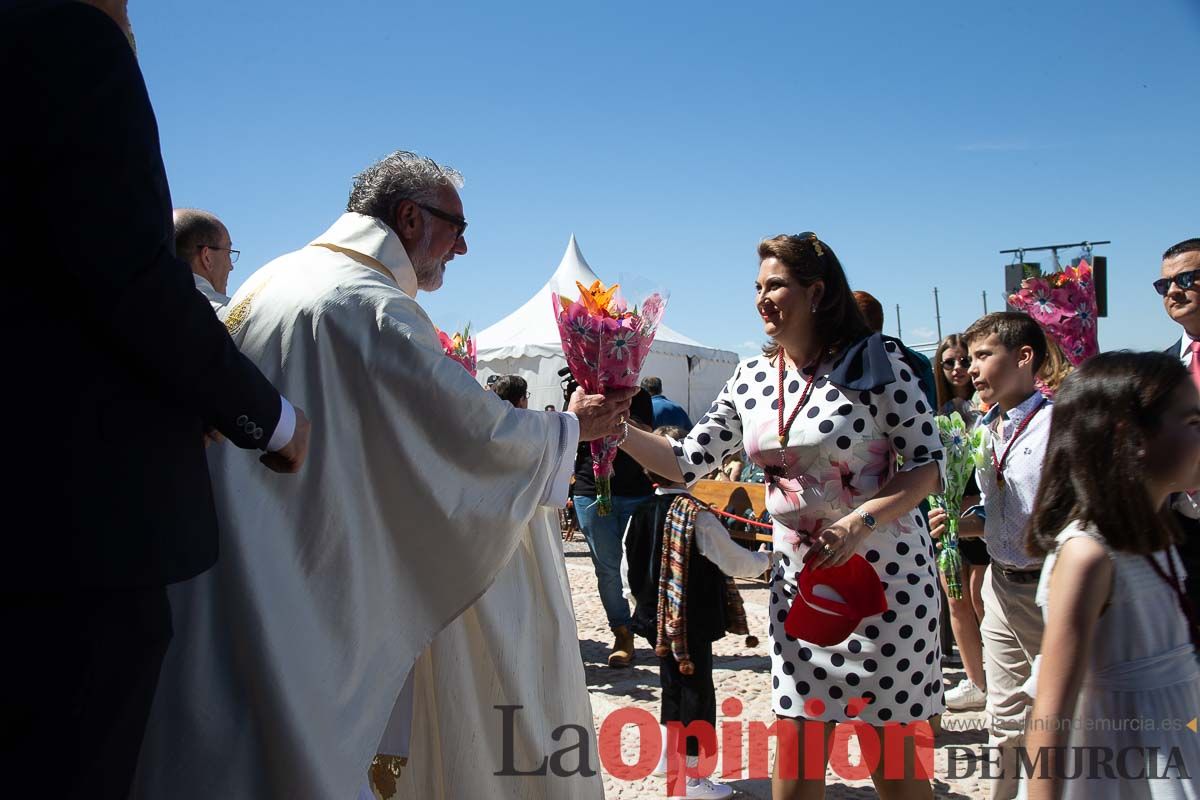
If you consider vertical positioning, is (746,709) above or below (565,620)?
below

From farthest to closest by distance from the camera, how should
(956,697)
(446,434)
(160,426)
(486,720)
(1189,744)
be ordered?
(956,697)
(486,720)
(446,434)
(1189,744)
(160,426)

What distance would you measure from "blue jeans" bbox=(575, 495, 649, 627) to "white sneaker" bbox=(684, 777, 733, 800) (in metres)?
2.59

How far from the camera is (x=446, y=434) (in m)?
2.78

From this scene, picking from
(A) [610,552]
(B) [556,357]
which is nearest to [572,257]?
(B) [556,357]

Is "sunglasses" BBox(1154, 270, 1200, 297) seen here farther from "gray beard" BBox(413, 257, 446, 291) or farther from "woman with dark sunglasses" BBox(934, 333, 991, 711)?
"gray beard" BBox(413, 257, 446, 291)

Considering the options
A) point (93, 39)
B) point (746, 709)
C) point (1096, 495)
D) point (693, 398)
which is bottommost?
point (746, 709)

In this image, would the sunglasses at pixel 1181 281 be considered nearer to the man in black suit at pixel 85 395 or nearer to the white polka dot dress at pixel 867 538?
the white polka dot dress at pixel 867 538

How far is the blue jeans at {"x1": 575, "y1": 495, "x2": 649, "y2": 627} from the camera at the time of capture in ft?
22.8

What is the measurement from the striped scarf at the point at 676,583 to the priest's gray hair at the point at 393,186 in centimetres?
222

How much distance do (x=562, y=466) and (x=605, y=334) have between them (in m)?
0.62

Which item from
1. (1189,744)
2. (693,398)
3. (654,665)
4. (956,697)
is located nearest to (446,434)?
(1189,744)

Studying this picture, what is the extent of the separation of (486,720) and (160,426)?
182 cm

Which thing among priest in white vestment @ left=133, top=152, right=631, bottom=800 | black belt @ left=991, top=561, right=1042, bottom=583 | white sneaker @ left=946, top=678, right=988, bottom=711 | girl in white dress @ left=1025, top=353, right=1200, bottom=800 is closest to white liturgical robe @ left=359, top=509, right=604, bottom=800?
priest in white vestment @ left=133, top=152, right=631, bottom=800

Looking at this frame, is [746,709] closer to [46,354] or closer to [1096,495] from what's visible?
[1096,495]
